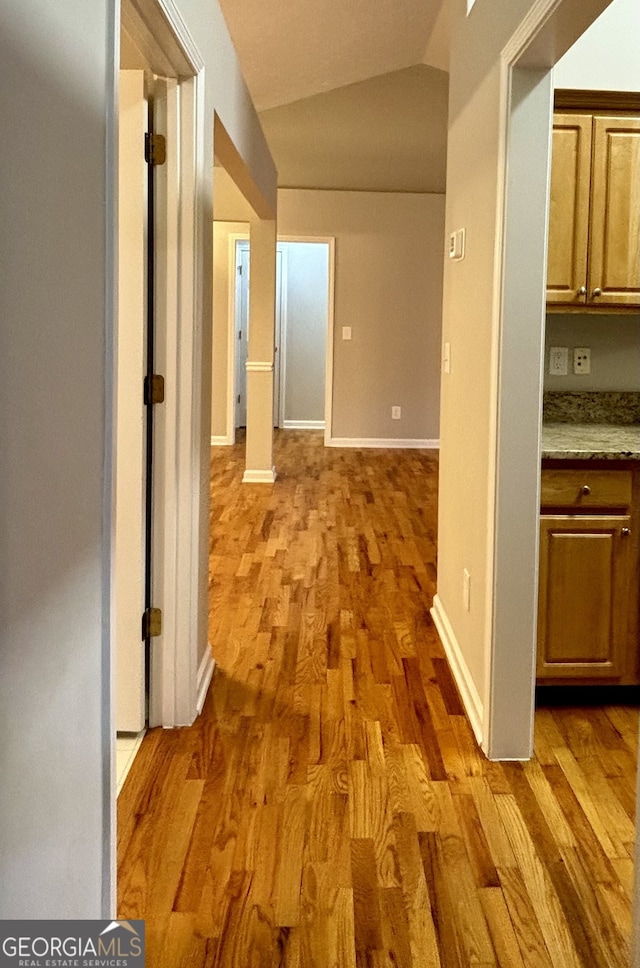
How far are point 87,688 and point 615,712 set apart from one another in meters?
2.10

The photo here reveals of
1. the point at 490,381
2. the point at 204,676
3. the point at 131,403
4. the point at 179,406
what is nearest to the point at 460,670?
the point at 204,676

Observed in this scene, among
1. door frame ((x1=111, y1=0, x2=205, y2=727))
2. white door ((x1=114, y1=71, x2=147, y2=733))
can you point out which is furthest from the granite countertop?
white door ((x1=114, y1=71, x2=147, y2=733))

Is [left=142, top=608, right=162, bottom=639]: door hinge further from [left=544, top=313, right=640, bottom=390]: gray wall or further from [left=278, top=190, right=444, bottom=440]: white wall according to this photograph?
[left=278, top=190, right=444, bottom=440]: white wall

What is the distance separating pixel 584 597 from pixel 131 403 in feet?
5.12

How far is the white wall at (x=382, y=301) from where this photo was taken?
863cm

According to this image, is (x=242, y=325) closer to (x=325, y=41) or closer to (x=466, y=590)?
(x=325, y=41)

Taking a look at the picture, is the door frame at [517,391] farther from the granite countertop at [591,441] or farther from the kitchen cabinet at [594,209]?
the kitchen cabinet at [594,209]

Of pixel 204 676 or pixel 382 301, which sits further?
pixel 382 301

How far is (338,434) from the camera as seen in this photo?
29.9 ft

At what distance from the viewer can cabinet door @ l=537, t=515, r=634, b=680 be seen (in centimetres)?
288

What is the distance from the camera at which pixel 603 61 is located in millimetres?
3148

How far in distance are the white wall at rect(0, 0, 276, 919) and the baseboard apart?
1.48 m

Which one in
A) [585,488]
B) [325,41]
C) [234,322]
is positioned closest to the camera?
[585,488]

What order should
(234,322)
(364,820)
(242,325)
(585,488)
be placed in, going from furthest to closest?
(242,325) < (234,322) < (585,488) < (364,820)
